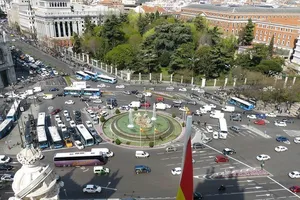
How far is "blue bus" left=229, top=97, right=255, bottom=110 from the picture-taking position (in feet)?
203

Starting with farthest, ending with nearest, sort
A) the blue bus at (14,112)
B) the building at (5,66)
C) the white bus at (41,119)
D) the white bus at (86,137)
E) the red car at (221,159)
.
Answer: the building at (5,66) → the blue bus at (14,112) → the white bus at (41,119) → the white bus at (86,137) → the red car at (221,159)

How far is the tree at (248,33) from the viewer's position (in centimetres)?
10719

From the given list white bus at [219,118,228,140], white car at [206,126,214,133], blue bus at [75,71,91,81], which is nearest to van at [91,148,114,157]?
white car at [206,126,214,133]

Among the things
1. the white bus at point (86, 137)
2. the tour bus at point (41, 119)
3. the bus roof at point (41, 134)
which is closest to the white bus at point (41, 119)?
the tour bus at point (41, 119)

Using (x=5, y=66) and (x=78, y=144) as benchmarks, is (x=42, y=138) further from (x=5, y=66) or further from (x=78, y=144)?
(x=5, y=66)

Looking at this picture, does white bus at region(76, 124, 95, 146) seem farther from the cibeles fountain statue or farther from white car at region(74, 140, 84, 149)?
the cibeles fountain statue

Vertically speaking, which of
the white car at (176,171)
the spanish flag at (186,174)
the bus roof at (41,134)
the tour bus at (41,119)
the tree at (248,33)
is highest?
the spanish flag at (186,174)

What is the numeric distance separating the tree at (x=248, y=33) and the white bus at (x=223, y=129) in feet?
217

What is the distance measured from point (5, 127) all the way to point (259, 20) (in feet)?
347

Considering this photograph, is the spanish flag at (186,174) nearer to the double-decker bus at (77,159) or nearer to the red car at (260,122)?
the double-decker bus at (77,159)

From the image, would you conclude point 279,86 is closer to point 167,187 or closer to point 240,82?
point 240,82

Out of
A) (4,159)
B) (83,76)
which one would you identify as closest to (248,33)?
(83,76)

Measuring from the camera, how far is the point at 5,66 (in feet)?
240

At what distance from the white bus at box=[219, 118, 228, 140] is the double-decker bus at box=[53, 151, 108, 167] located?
2224 cm
